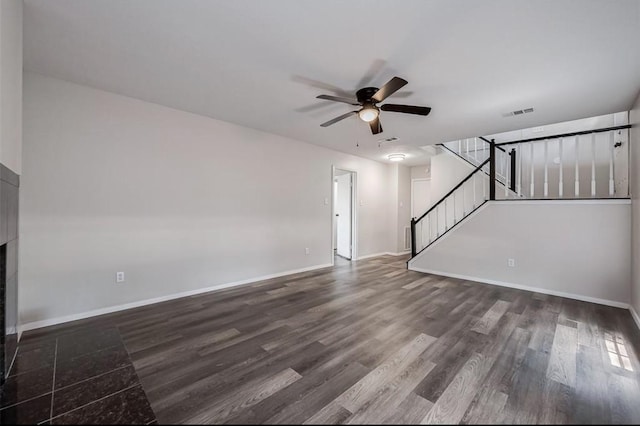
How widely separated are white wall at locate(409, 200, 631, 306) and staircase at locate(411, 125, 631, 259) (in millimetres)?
209

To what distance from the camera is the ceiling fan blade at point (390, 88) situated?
7.52 ft

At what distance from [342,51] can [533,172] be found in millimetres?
4361

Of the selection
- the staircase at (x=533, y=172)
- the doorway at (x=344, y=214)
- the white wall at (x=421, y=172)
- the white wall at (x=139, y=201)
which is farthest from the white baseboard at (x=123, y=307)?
the white wall at (x=421, y=172)

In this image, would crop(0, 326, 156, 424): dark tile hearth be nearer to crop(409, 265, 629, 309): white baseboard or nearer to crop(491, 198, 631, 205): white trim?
crop(409, 265, 629, 309): white baseboard

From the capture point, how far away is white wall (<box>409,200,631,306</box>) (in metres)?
3.47

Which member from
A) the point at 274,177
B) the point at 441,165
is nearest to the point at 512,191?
the point at 441,165

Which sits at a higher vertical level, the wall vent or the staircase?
the staircase

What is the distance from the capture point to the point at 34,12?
1863 millimetres

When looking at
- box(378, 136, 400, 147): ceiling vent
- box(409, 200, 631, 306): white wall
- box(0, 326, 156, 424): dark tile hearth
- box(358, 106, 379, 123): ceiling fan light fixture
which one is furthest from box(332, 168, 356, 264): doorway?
box(0, 326, 156, 424): dark tile hearth

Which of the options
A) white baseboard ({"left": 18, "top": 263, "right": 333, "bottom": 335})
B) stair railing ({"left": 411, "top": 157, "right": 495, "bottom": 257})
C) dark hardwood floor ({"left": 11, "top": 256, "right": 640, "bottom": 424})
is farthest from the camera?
stair railing ({"left": 411, "top": 157, "right": 495, "bottom": 257})

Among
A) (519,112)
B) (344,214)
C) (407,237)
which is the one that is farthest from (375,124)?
(407,237)

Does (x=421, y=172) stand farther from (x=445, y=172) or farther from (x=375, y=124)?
(x=375, y=124)

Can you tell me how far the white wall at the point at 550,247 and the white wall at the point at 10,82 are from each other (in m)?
5.55

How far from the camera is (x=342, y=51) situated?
2246mm
